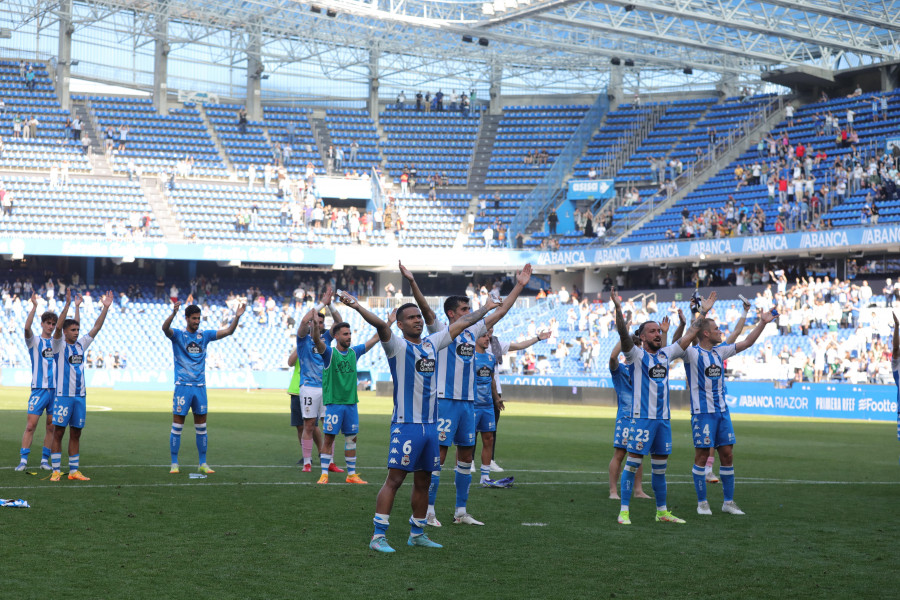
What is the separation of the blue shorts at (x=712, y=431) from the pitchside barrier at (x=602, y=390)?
19.7m

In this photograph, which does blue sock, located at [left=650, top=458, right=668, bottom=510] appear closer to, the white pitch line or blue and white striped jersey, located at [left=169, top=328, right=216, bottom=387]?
the white pitch line

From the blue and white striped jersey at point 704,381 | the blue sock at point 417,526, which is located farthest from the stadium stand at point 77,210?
the blue sock at point 417,526

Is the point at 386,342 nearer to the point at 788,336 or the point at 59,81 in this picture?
the point at 788,336

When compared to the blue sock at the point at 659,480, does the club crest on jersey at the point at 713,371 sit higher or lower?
higher

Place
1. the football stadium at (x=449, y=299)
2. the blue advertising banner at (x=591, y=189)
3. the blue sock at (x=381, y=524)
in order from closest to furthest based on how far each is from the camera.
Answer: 1. the blue sock at (x=381, y=524)
2. the football stadium at (x=449, y=299)
3. the blue advertising banner at (x=591, y=189)

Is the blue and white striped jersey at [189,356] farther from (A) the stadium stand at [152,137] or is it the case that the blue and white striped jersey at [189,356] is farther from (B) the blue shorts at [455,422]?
(A) the stadium stand at [152,137]

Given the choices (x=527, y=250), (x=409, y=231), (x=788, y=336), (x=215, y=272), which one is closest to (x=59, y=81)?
(x=215, y=272)

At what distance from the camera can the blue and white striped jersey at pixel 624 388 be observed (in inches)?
432

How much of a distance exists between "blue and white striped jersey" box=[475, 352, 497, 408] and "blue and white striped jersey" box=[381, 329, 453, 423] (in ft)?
13.5

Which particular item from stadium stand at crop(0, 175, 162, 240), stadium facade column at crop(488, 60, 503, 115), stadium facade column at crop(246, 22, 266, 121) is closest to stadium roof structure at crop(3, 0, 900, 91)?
stadium facade column at crop(488, 60, 503, 115)

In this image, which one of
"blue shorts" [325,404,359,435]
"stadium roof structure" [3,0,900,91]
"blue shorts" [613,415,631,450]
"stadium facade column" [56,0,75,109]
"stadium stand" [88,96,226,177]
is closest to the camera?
"blue shorts" [613,415,631,450]

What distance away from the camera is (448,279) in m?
58.4

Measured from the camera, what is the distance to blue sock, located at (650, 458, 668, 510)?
417 inches

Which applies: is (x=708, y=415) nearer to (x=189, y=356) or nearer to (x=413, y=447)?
(x=413, y=447)
